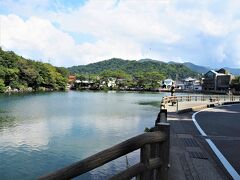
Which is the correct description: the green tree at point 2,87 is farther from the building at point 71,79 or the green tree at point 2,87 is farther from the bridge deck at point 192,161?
the bridge deck at point 192,161

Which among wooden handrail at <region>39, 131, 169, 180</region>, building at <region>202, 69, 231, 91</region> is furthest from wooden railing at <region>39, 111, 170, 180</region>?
building at <region>202, 69, 231, 91</region>

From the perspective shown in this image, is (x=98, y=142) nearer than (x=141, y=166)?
No

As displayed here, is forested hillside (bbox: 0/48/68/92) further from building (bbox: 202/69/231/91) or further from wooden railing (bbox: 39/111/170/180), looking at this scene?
wooden railing (bbox: 39/111/170/180)

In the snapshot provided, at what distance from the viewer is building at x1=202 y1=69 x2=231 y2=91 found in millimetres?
152250

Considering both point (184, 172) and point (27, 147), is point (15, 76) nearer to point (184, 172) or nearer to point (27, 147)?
point (27, 147)

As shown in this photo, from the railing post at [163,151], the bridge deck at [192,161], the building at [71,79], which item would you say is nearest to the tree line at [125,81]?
the building at [71,79]

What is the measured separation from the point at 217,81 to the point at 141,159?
16130cm

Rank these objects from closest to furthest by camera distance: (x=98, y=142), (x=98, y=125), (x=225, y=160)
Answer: (x=225, y=160), (x=98, y=142), (x=98, y=125)

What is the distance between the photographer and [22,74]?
107 m

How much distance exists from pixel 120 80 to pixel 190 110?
Result: 14269 cm

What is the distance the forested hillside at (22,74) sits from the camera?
9769 centimetres

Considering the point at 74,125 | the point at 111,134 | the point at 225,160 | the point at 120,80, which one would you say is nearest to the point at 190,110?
the point at 111,134

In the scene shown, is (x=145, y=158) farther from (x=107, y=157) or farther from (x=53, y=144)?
(x=53, y=144)

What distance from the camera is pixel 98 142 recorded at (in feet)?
69.2
